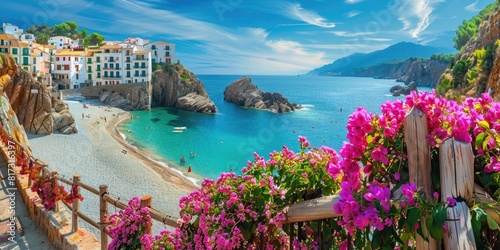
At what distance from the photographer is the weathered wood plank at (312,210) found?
5.96 feet

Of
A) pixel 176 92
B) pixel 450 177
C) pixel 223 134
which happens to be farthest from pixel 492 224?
pixel 176 92

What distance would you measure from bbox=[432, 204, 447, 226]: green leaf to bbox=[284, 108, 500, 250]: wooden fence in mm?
40

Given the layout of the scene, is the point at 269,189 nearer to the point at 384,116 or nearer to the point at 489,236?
the point at 384,116

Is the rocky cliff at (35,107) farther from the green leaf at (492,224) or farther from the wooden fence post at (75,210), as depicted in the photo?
the green leaf at (492,224)

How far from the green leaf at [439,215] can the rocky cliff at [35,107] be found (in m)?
33.4

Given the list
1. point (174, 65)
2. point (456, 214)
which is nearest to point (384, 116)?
point (456, 214)

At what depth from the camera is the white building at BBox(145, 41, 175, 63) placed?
80.5 meters

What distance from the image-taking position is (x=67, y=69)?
64.9m

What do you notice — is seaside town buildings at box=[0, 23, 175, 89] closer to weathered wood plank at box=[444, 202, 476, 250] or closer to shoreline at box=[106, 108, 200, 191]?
shoreline at box=[106, 108, 200, 191]

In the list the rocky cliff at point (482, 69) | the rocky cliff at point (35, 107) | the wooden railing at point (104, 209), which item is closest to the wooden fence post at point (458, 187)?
the wooden railing at point (104, 209)

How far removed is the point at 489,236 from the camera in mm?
1457

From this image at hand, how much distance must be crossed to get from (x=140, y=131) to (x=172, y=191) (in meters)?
25.0

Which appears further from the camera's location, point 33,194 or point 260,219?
point 33,194

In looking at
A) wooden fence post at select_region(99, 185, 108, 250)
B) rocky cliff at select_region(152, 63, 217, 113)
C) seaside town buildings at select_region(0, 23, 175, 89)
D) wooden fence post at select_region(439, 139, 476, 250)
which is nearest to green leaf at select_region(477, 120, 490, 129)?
wooden fence post at select_region(439, 139, 476, 250)
